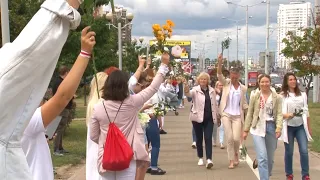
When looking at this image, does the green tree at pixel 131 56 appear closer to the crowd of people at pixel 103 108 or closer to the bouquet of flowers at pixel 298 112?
the crowd of people at pixel 103 108

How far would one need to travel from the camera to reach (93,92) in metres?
5.72

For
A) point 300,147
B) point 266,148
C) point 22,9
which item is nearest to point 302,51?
point 22,9

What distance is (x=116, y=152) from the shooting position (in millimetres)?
5348

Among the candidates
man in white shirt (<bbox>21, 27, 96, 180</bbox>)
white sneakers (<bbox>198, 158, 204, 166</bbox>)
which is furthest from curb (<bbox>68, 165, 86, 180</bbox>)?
man in white shirt (<bbox>21, 27, 96, 180</bbox>)

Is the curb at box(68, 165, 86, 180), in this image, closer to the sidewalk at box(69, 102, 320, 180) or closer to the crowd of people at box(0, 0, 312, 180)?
the sidewalk at box(69, 102, 320, 180)

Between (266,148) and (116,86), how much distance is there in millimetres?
3957

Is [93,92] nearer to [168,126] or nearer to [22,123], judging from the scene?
[22,123]

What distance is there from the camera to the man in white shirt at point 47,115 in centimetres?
230

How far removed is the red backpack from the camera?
5.29 metres

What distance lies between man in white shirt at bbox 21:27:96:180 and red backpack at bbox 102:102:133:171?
5.59ft

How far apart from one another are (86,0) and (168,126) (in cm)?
1851

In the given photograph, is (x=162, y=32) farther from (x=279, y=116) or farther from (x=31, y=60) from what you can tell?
(x=31, y=60)

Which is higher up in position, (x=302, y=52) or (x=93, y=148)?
(x=302, y=52)

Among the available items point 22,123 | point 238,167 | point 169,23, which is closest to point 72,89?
point 22,123
